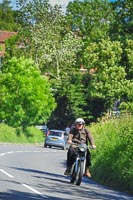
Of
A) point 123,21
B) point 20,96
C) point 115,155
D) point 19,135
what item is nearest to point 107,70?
point 123,21

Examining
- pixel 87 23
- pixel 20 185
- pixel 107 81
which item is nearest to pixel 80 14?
pixel 87 23

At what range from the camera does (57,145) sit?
55656 millimetres

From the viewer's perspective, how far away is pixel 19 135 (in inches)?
2379

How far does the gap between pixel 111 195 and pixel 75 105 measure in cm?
5931

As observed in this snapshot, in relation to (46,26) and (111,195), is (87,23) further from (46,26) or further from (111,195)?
(111,195)

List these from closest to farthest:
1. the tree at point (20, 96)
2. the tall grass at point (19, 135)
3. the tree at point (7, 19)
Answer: the tall grass at point (19, 135), the tree at point (20, 96), the tree at point (7, 19)

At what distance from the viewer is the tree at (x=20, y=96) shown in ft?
202

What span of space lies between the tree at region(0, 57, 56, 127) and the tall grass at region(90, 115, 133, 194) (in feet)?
117

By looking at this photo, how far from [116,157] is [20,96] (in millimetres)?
41334

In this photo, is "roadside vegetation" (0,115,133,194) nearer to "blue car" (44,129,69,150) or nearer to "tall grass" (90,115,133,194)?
"tall grass" (90,115,133,194)

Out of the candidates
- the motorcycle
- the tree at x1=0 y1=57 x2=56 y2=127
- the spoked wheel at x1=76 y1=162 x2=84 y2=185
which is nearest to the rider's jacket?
the motorcycle

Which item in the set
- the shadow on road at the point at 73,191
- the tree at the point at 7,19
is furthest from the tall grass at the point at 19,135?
the tree at the point at 7,19

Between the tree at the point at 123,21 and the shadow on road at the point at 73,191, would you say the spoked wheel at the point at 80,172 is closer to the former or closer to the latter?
the shadow on road at the point at 73,191

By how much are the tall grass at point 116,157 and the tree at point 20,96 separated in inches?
1406
